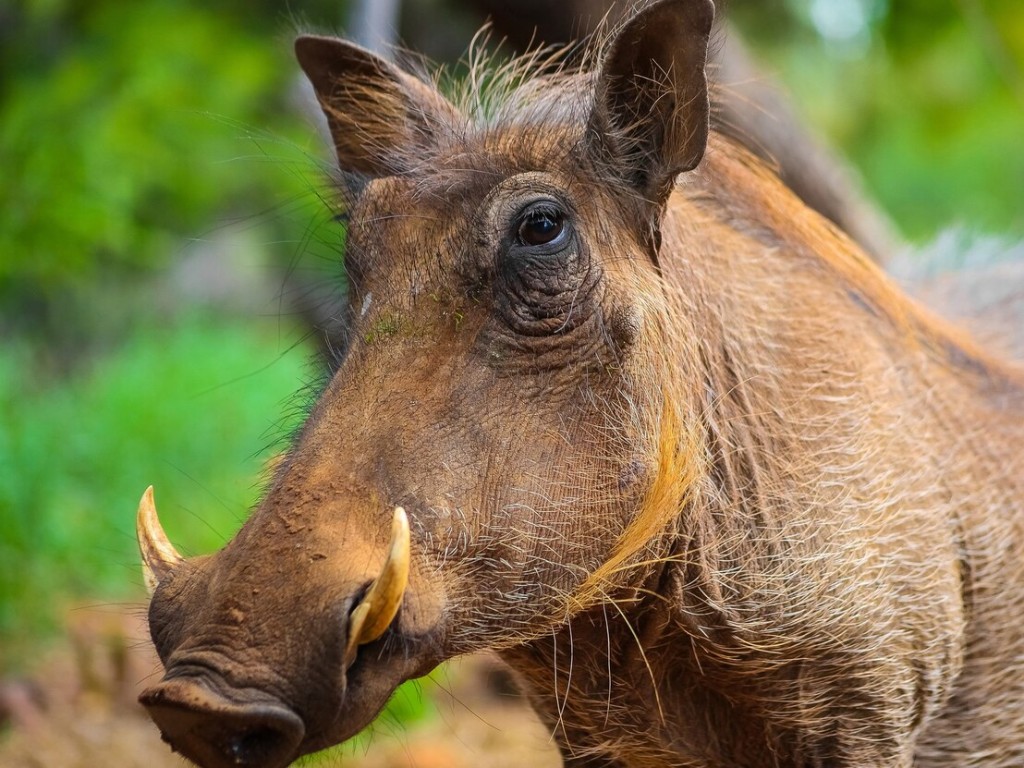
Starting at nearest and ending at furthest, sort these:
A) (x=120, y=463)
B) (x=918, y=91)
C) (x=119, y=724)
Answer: (x=119, y=724) → (x=120, y=463) → (x=918, y=91)

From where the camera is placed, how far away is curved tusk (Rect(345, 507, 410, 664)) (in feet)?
6.45

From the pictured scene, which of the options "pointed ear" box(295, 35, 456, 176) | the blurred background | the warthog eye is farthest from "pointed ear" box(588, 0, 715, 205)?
the blurred background

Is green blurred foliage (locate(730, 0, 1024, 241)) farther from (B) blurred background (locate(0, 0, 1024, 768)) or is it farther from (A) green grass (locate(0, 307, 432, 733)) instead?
(A) green grass (locate(0, 307, 432, 733))

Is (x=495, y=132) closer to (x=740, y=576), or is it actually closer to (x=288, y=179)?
(x=740, y=576)

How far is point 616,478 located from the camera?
8.12 ft

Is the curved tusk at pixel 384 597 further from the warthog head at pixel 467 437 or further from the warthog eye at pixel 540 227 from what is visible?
the warthog eye at pixel 540 227

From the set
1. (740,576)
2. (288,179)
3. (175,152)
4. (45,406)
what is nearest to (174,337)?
(45,406)

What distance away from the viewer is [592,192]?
258 cm

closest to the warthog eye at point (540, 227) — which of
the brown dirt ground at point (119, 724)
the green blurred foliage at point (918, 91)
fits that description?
the brown dirt ground at point (119, 724)

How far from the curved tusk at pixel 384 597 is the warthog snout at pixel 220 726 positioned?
0.16m

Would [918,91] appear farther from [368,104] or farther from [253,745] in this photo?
[253,745]

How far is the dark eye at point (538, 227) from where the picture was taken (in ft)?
8.06

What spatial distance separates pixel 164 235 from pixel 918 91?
16.9ft

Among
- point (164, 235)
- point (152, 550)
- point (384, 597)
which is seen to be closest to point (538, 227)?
point (384, 597)
